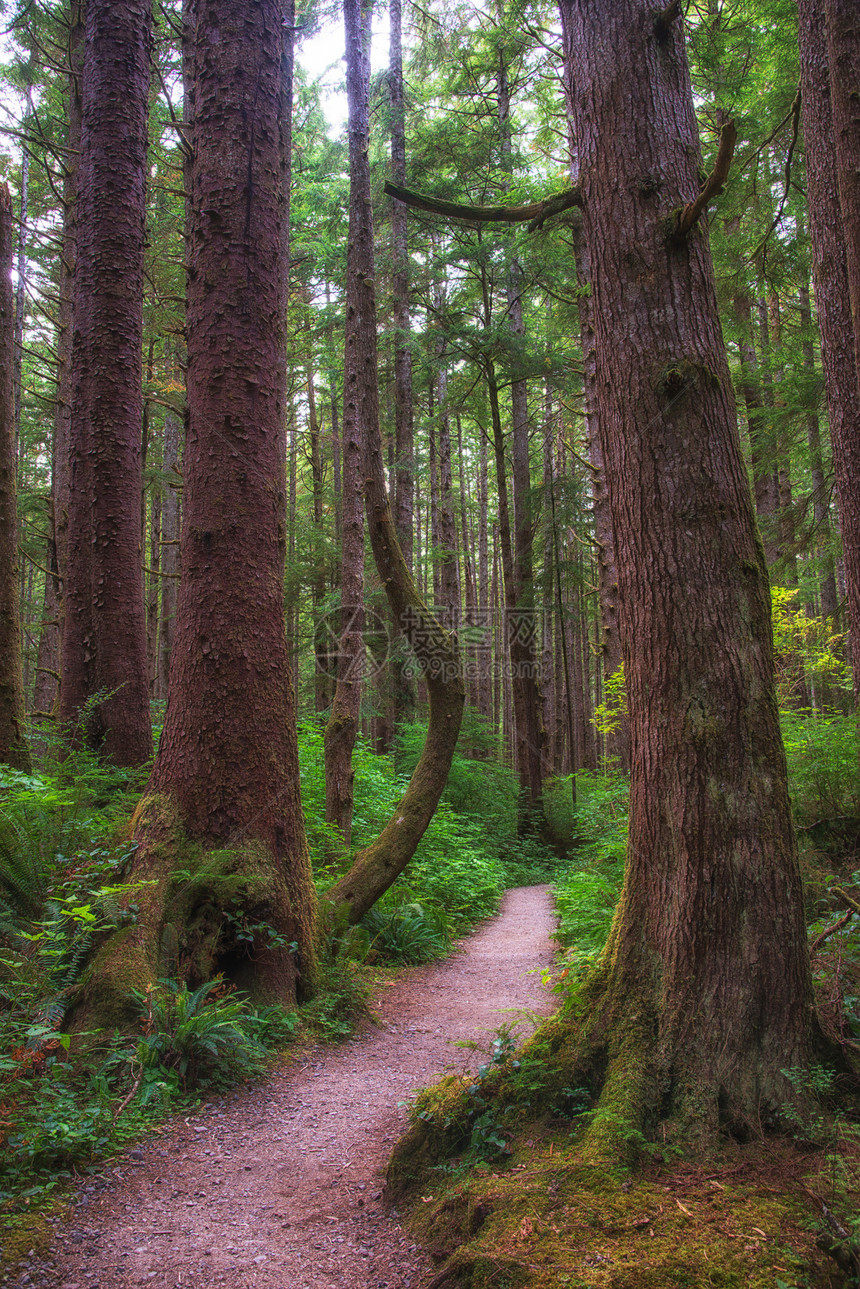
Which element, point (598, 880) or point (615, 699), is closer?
point (598, 880)

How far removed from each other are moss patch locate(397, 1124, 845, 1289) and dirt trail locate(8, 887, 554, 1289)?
27 centimetres

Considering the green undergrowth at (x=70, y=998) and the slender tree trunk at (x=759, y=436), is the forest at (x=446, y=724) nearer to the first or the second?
the green undergrowth at (x=70, y=998)

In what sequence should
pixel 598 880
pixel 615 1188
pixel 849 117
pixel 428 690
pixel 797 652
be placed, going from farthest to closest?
pixel 797 652 < pixel 598 880 < pixel 428 690 < pixel 849 117 < pixel 615 1188

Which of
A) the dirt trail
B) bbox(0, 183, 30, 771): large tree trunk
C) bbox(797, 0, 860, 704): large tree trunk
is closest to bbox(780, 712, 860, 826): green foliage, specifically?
bbox(797, 0, 860, 704): large tree trunk

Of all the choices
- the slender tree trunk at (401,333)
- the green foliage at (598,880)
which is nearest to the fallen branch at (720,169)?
the green foliage at (598,880)

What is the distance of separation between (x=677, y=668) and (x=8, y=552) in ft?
18.5

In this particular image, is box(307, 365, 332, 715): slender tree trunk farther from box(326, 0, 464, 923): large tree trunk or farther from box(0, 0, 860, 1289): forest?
box(326, 0, 464, 923): large tree trunk

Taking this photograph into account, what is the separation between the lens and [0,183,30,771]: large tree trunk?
576 cm

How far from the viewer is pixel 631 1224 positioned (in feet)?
6.72

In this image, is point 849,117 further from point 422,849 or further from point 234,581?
point 422,849

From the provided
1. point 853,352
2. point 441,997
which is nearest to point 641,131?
point 853,352

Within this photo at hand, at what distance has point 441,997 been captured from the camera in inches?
216

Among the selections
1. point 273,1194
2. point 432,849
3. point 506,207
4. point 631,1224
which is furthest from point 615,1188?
point 432,849

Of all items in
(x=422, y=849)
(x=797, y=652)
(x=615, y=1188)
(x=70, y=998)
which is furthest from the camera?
(x=422, y=849)
